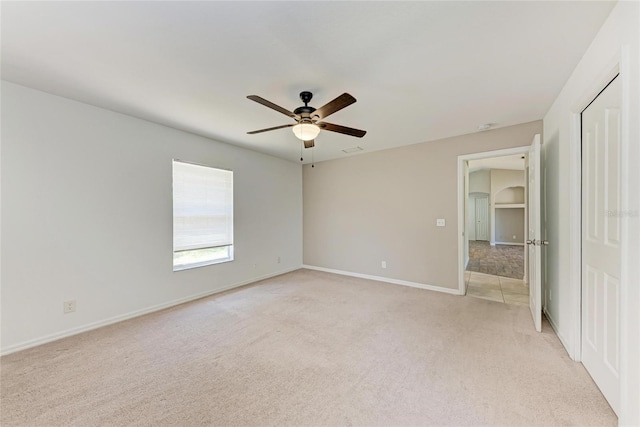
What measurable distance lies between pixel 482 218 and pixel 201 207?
35.6ft

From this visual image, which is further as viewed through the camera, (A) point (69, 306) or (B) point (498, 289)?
(B) point (498, 289)

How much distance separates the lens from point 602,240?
1704 millimetres

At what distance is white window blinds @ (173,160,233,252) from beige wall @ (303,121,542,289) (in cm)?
204

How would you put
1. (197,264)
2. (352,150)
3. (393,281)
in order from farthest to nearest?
(352,150) → (393,281) → (197,264)

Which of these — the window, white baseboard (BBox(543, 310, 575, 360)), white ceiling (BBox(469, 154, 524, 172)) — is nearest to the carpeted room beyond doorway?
white baseboard (BBox(543, 310, 575, 360))

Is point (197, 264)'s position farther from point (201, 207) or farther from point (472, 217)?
point (472, 217)

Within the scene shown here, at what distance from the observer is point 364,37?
5.56 feet

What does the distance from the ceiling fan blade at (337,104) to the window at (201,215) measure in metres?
2.49

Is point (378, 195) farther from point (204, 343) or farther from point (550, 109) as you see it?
point (204, 343)

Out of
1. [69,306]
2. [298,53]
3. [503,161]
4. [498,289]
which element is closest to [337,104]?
[298,53]

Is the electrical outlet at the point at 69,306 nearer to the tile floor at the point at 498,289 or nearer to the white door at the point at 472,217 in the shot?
the tile floor at the point at 498,289

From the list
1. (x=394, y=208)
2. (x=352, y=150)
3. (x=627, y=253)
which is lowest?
(x=627, y=253)

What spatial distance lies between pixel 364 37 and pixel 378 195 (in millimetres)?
3232

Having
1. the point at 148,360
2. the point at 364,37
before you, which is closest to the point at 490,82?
the point at 364,37
